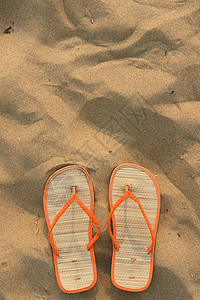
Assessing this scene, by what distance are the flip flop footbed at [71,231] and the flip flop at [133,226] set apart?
0.19 meters

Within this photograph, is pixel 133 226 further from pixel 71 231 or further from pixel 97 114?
pixel 97 114

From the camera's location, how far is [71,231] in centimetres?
174

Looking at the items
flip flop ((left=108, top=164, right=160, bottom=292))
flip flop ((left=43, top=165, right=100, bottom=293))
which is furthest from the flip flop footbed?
flip flop ((left=108, top=164, right=160, bottom=292))

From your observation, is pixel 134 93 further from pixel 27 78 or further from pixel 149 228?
pixel 149 228

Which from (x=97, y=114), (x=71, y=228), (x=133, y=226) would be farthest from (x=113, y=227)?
(x=97, y=114)

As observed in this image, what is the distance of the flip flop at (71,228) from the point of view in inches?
66.4

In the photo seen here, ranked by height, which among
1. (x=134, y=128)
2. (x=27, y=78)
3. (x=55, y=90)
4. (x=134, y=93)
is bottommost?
(x=134, y=128)

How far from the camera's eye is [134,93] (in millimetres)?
1613

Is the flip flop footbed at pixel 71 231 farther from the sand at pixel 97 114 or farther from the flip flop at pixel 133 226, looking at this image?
the flip flop at pixel 133 226

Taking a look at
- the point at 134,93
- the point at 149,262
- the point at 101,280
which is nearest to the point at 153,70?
the point at 134,93

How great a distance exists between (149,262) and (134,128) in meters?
0.97

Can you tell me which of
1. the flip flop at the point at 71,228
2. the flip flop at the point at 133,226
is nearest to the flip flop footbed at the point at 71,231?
the flip flop at the point at 71,228

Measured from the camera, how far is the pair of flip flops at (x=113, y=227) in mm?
1687

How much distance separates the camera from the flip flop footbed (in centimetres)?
169
